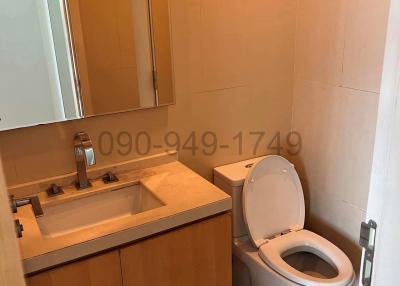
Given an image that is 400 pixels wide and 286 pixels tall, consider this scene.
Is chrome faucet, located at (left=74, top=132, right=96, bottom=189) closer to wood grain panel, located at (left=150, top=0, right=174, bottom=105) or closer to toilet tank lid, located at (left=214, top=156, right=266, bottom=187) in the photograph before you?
wood grain panel, located at (left=150, top=0, right=174, bottom=105)

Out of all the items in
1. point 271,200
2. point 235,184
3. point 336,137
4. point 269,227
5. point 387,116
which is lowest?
point 269,227

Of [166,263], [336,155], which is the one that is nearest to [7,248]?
[166,263]

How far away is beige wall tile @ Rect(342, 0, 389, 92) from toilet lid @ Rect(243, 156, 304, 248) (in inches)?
20.4

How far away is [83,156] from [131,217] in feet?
1.19

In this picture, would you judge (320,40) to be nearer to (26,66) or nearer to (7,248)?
(26,66)

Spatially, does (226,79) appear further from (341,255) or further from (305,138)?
(341,255)

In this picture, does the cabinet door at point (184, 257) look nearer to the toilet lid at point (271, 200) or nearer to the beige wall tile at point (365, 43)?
the toilet lid at point (271, 200)

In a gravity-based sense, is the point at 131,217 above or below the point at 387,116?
below

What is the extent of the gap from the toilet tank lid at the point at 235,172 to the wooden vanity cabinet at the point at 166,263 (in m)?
0.36

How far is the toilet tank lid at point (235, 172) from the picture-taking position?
6.38 ft

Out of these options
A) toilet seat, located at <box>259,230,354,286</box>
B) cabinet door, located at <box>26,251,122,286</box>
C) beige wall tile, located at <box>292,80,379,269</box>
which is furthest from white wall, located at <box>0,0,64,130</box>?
beige wall tile, located at <box>292,80,379,269</box>

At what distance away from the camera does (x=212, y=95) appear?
76.2 inches

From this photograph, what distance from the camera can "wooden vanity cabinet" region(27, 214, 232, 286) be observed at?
4.45ft

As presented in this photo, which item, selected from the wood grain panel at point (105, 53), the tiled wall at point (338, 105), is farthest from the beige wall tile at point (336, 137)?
the wood grain panel at point (105, 53)
